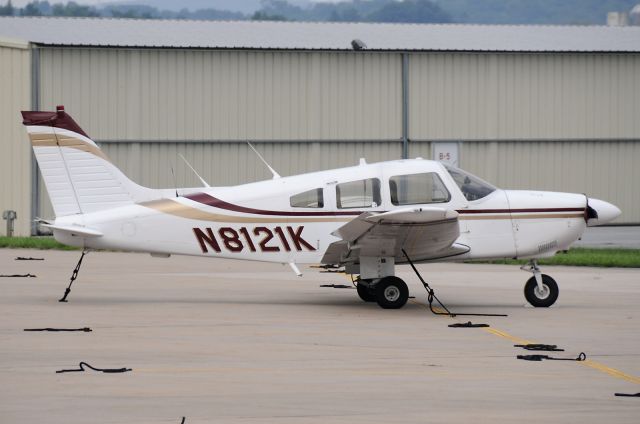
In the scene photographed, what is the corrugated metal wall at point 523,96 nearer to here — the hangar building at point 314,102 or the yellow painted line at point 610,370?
the hangar building at point 314,102

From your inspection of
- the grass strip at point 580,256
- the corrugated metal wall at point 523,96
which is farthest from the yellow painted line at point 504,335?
the corrugated metal wall at point 523,96

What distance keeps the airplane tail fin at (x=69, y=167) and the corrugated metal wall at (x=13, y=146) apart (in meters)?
15.5

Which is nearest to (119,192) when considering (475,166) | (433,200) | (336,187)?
(336,187)

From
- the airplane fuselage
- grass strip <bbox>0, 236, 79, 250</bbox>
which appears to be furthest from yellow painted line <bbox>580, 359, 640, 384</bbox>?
grass strip <bbox>0, 236, 79, 250</bbox>

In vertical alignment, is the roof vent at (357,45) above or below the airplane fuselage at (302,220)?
above

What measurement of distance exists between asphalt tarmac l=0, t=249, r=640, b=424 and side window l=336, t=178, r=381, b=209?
1.39 m

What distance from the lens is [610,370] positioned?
1084 cm

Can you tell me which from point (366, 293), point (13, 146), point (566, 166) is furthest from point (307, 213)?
point (566, 166)

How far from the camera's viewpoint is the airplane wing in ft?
46.3

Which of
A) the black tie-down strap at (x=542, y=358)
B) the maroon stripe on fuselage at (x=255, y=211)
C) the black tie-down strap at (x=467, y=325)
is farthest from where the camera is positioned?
the maroon stripe on fuselage at (x=255, y=211)

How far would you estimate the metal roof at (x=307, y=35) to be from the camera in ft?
109

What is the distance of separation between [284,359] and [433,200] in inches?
182

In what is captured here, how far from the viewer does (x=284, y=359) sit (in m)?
11.2

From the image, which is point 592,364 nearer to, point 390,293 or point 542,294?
point 390,293
